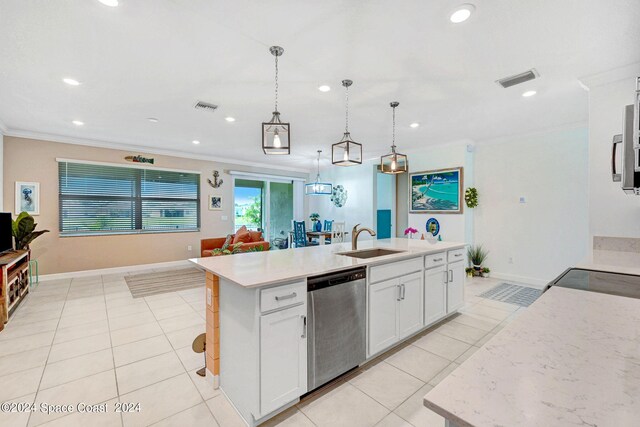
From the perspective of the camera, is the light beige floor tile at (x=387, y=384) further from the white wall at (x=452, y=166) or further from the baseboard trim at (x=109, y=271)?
the baseboard trim at (x=109, y=271)

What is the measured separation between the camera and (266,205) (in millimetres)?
8109

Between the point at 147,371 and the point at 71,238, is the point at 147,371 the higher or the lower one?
the lower one

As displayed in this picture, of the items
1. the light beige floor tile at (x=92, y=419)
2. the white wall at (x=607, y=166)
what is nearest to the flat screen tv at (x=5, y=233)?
the light beige floor tile at (x=92, y=419)

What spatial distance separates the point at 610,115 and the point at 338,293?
10.1 ft

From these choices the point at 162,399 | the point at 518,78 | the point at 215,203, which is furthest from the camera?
the point at 215,203

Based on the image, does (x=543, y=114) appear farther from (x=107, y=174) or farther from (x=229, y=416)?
(x=107, y=174)

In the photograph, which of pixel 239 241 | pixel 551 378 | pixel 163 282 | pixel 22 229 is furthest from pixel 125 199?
pixel 551 378

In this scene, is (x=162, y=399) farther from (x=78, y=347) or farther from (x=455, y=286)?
(x=455, y=286)

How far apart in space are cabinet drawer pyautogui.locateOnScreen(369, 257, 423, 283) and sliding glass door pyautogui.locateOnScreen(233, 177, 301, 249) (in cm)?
574

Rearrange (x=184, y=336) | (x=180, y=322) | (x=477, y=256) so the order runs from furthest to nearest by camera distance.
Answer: (x=477, y=256) → (x=180, y=322) → (x=184, y=336)

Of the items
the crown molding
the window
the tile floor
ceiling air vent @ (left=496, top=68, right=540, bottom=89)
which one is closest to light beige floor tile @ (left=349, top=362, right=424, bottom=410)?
the tile floor

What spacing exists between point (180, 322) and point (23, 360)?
128 centimetres

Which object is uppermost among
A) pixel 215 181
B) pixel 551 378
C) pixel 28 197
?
pixel 215 181

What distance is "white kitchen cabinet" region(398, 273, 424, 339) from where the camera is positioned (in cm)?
263
